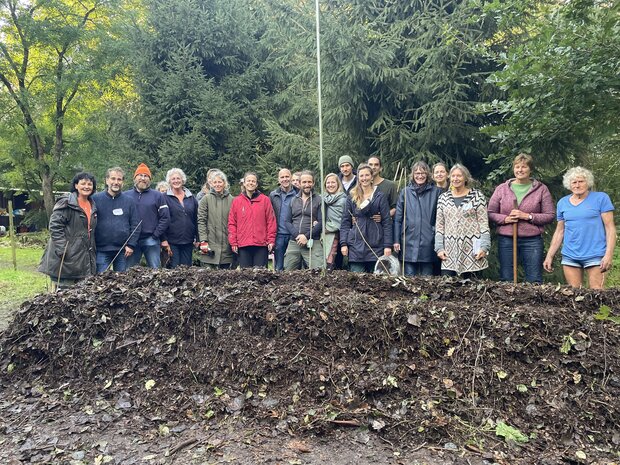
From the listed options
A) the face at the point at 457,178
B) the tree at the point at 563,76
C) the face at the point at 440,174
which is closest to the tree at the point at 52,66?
the face at the point at 440,174

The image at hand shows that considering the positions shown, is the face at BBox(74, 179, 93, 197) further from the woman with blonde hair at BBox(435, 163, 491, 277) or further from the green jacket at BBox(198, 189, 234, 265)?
the woman with blonde hair at BBox(435, 163, 491, 277)

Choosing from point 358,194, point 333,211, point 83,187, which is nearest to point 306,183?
point 333,211

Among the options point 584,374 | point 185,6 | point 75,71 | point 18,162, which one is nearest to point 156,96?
point 185,6

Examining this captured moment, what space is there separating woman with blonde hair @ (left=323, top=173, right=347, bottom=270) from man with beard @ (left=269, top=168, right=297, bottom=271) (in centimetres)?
58

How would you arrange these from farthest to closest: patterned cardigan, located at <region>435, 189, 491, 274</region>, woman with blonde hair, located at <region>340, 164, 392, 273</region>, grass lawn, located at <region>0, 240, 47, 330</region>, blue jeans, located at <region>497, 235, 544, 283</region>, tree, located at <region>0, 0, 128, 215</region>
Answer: tree, located at <region>0, 0, 128, 215</region> → grass lawn, located at <region>0, 240, 47, 330</region> → woman with blonde hair, located at <region>340, 164, 392, 273</region> → blue jeans, located at <region>497, 235, 544, 283</region> → patterned cardigan, located at <region>435, 189, 491, 274</region>

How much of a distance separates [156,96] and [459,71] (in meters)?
Result: 5.36

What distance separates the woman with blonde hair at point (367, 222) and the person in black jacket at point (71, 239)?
2787 millimetres

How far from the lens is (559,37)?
422cm

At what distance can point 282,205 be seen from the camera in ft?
20.0

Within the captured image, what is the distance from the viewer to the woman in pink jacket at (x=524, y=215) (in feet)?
15.9

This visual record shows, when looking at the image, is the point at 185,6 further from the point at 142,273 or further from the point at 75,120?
the point at 75,120

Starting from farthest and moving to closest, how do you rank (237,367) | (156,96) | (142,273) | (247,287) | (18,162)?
1. (18,162)
2. (156,96)
3. (142,273)
4. (247,287)
5. (237,367)

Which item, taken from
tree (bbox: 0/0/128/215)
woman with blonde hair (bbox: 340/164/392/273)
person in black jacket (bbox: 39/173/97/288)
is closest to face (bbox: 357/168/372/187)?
woman with blonde hair (bbox: 340/164/392/273)

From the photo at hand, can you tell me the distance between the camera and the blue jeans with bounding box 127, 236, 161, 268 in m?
5.89
